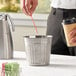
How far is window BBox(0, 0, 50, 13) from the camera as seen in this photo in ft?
9.29

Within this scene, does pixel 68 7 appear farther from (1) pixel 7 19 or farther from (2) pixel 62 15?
(1) pixel 7 19

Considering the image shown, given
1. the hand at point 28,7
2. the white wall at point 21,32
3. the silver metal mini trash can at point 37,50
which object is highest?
the hand at point 28,7

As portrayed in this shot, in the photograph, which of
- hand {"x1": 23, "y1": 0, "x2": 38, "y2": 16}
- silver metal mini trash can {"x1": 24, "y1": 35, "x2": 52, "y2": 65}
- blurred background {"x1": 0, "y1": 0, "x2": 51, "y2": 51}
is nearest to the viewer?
silver metal mini trash can {"x1": 24, "y1": 35, "x2": 52, "y2": 65}

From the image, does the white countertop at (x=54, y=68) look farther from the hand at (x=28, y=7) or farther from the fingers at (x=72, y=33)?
the hand at (x=28, y=7)

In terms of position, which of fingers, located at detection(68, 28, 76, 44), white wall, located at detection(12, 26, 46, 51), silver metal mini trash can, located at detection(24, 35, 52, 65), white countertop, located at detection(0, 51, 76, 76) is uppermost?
fingers, located at detection(68, 28, 76, 44)

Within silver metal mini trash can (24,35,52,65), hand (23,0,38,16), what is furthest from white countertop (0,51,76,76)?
hand (23,0,38,16)

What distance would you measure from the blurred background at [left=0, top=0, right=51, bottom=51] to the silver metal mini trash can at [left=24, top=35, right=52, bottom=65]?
1485 mm

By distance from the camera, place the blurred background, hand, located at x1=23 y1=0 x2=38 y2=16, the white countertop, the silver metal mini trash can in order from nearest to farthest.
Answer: the white countertop
the silver metal mini trash can
hand, located at x1=23 y1=0 x2=38 y2=16
the blurred background

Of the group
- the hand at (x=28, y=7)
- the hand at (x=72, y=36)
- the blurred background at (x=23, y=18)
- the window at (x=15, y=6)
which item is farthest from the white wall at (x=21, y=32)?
the hand at (x=72, y=36)

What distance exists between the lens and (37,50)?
4.31 feet

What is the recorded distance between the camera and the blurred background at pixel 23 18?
280 cm

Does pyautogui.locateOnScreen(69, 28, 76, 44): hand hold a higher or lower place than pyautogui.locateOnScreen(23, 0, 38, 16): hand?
lower

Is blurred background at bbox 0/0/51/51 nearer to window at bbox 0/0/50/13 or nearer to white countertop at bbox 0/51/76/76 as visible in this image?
window at bbox 0/0/50/13

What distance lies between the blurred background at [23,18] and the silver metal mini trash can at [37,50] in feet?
4.87
